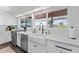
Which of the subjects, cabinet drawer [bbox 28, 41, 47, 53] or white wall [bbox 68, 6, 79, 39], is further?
cabinet drawer [bbox 28, 41, 47, 53]

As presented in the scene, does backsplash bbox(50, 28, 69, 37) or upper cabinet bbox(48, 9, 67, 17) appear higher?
upper cabinet bbox(48, 9, 67, 17)

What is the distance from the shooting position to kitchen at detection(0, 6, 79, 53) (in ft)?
5.61

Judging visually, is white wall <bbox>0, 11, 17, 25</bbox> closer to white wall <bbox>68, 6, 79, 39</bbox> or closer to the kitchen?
the kitchen

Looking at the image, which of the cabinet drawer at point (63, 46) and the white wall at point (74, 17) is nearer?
the cabinet drawer at point (63, 46)

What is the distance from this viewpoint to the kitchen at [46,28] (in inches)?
67.3

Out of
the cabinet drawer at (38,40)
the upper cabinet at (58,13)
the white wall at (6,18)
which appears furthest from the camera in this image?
the white wall at (6,18)

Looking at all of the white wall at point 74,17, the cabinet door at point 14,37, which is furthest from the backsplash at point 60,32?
the cabinet door at point 14,37

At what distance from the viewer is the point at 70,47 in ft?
4.58

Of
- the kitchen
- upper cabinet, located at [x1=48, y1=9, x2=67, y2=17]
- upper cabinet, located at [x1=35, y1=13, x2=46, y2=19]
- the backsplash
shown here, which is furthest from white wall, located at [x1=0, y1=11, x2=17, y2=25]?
the backsplash

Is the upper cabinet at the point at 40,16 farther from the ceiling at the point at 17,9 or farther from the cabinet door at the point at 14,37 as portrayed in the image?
the cabinet door at the point at 14,37

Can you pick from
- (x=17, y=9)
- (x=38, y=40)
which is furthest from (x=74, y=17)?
(x=17, y=9)

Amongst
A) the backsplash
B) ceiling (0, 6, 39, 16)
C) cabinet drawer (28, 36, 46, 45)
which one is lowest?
cabinet drawer (28, 36, 46, 45)

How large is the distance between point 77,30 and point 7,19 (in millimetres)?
1973

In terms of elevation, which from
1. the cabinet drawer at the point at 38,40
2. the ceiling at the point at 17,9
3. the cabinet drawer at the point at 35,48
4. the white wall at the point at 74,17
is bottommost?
the cabinet drawer at the point at 35,48
